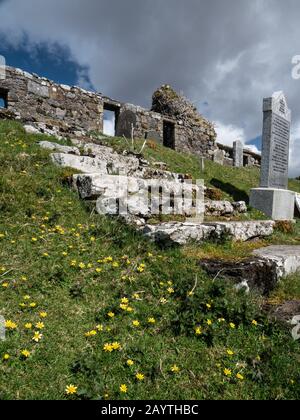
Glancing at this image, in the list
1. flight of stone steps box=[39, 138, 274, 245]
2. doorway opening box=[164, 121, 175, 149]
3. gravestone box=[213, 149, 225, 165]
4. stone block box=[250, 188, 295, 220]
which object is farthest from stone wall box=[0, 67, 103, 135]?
gravestone box=[213, 149, 225, 165]

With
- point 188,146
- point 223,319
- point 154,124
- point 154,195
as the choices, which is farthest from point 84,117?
point 223,319

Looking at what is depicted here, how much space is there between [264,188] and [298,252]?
5.41 m

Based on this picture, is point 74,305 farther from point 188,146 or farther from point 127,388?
point 188,146

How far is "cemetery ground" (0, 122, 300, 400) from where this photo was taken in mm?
2656

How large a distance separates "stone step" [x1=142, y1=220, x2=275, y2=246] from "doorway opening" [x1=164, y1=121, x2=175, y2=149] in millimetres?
12869

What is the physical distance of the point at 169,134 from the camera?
19.0 metres

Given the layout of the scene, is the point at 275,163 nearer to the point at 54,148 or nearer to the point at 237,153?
the point at 54,148

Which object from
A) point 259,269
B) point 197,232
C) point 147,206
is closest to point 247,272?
point 259,269

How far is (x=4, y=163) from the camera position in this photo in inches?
238

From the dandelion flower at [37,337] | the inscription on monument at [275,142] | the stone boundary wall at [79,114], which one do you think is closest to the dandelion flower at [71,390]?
the dandelion flower at [37,337]

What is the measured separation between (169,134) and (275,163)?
29.0ft

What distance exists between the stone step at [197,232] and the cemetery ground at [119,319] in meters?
0.18

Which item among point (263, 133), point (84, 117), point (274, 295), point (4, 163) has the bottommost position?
point (274, 295)

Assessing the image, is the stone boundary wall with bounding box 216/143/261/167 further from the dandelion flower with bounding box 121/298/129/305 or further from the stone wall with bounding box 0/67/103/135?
the dandelion flower with bounding box 121/298/129/305
